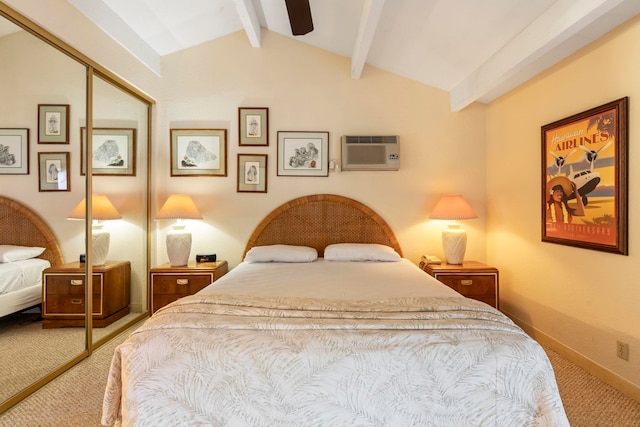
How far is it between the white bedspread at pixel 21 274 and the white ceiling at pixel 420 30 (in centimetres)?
179

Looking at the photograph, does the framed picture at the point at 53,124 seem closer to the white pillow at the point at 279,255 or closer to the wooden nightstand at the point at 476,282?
the white pillow at the point at 279,255

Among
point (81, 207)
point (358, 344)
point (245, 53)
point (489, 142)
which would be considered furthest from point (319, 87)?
point (358, 344)

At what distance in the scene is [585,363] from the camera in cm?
225

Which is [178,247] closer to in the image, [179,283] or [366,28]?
[179,283]

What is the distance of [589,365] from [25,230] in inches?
148

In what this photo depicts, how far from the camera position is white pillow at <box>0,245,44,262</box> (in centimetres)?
183

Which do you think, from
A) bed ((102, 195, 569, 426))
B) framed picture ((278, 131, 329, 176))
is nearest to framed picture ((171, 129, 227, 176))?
framed picture ((278, 131, 329, 176))

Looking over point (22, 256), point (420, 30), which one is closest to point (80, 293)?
point (22, 256)

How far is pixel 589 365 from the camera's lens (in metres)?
2.21

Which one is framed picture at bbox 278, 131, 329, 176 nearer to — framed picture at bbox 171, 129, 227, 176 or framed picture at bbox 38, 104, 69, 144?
framed picture at bbox 171, 129, 227, 176

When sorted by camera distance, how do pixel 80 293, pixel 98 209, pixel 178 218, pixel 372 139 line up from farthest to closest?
pixel 372 139 → pixel 178 218 → pixel 98 209 → pixel 80 293

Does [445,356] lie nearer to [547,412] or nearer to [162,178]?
[547,412]

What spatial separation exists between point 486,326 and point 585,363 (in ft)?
5.01

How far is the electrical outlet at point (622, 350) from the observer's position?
1965mm
